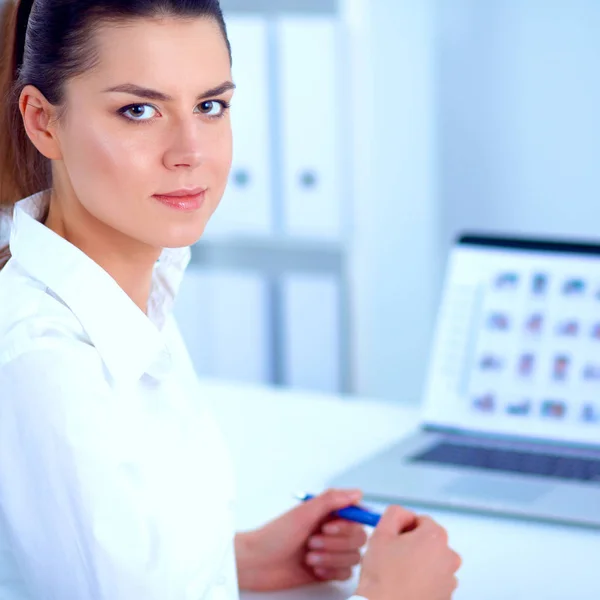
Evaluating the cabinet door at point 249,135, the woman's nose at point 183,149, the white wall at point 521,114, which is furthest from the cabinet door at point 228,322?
the woman's nose at point 183,149

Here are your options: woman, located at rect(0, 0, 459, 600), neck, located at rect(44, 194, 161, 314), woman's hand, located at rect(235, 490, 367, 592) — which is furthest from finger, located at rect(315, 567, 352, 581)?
neck, located at rect(44, 194, 161, 314)

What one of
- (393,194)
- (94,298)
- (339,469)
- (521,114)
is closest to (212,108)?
(94,298)

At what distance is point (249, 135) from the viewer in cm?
239

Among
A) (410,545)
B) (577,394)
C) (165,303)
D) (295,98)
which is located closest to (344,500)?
(410,545)

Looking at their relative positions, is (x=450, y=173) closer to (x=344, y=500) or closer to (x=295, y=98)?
(x=295, y=98)

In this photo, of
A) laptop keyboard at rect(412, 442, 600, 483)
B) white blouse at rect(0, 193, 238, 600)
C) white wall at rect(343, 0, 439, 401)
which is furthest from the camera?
white wall at rect(343, 0, 439, 401)

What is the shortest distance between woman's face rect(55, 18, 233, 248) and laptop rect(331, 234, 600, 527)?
1.81ft

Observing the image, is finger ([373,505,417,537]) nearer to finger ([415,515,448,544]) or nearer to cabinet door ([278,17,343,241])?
finger ([415,515,448,544])

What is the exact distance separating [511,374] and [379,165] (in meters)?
1.10

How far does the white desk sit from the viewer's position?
1.11 meters

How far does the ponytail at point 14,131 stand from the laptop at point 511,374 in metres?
0.54

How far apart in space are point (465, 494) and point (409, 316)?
1403mm

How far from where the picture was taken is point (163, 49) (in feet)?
2.94

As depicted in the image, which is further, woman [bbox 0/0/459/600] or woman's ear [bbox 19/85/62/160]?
woman's ear [bbox 19/85/62/160]
